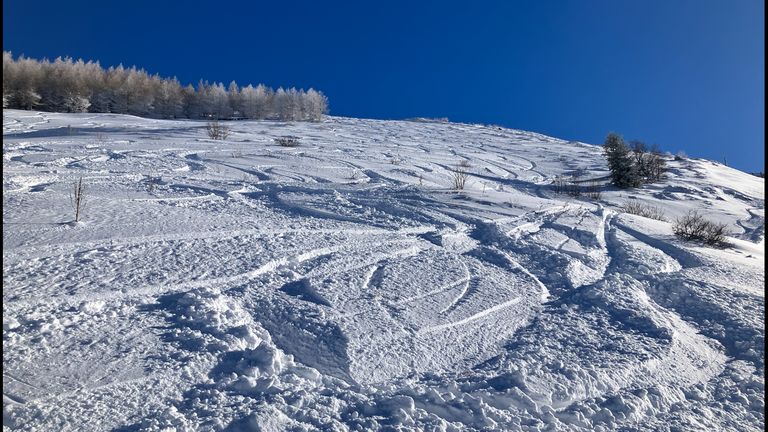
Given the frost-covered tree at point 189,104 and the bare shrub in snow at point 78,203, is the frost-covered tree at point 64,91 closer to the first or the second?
the frost-covered tree at point 189,104

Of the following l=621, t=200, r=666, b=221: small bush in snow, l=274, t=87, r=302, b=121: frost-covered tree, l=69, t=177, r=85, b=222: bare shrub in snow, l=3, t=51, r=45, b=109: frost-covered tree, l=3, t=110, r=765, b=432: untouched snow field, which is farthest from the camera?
l=274, t=87, r=302, b=121: frost-covered tree

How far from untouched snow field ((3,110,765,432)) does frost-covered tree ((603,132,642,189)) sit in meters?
4.77

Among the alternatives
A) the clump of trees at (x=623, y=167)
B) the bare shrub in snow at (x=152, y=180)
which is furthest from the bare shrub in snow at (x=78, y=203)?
the clump of trees at (x=623, y=167)

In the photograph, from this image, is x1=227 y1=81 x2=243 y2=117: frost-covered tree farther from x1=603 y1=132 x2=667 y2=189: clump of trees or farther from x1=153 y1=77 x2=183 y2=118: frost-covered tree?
x1=603 y1=132 x2=667 y2=189: clump of trees

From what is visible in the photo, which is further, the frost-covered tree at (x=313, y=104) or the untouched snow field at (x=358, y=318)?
the frost-covered tree at (x=313, y=104)

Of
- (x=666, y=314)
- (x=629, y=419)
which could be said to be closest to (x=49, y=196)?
(x=629, y=419)

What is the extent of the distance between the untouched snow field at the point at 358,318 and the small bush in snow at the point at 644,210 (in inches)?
60.0

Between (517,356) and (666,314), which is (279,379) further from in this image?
(666,314)

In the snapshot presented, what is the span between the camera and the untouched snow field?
1878 mm

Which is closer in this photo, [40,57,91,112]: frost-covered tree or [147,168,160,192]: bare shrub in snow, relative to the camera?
[147,168,160,192]: bare shrub in snow

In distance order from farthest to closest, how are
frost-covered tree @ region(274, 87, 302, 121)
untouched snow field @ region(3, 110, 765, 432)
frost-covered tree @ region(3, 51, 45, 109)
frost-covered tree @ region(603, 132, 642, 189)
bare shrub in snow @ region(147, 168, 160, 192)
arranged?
frost-covered tree @ region(274, 87, 302, 121) < frost-covered tree @ region(3, 51, 45, 109) < frost-covered tree @ region(603, 132, 642, 189) < bare shrub in snow @ region(147, 168, 160, 192) < untouched snow field @ region(3, 110, 765, 432)

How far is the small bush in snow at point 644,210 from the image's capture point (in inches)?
258

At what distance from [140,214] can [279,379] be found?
298 centimetres

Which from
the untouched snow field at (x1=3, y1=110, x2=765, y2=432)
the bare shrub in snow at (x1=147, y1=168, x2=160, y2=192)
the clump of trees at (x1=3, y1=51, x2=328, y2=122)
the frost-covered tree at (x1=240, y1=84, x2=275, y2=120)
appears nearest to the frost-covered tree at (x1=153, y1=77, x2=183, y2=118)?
the clump of trees at (x1=3, y1=51, x2=328, y2=122)
